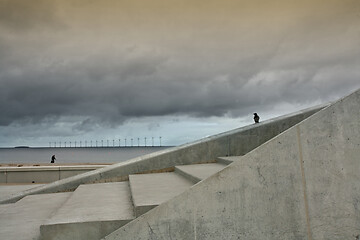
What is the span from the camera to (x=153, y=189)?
18.4ft

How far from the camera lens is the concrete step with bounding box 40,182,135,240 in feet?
13.8

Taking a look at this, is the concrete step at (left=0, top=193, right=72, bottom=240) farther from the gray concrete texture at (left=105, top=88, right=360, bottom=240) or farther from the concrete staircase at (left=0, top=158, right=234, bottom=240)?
the gray concrete texture at (left=105, top=88, right=360, bottom=240)

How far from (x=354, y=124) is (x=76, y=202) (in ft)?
16.4

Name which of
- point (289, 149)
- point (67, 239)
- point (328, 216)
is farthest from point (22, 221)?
point (328, 216)

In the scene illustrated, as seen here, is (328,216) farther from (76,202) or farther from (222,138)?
(76,202)

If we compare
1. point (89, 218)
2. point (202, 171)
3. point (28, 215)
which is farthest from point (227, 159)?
point (28, 215)

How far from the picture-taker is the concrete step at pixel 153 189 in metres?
4.46

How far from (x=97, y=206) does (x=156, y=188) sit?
44.9 inches

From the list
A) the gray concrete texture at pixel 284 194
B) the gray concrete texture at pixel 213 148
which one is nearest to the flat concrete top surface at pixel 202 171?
the gray concrete texture at pixel 284 194

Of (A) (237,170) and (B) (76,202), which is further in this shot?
(B) (76,202)

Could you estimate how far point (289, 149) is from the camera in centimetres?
465

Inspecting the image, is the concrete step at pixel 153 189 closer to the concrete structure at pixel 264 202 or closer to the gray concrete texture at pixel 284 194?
the concrete structure at pixel 264 202

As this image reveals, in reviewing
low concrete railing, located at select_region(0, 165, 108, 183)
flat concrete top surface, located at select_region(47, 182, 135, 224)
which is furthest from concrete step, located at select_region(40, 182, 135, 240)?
low concrete railing, located at select_region(0, 165, 108, 183)

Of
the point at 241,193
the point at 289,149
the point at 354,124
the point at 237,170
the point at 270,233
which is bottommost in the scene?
the point at 270,233
